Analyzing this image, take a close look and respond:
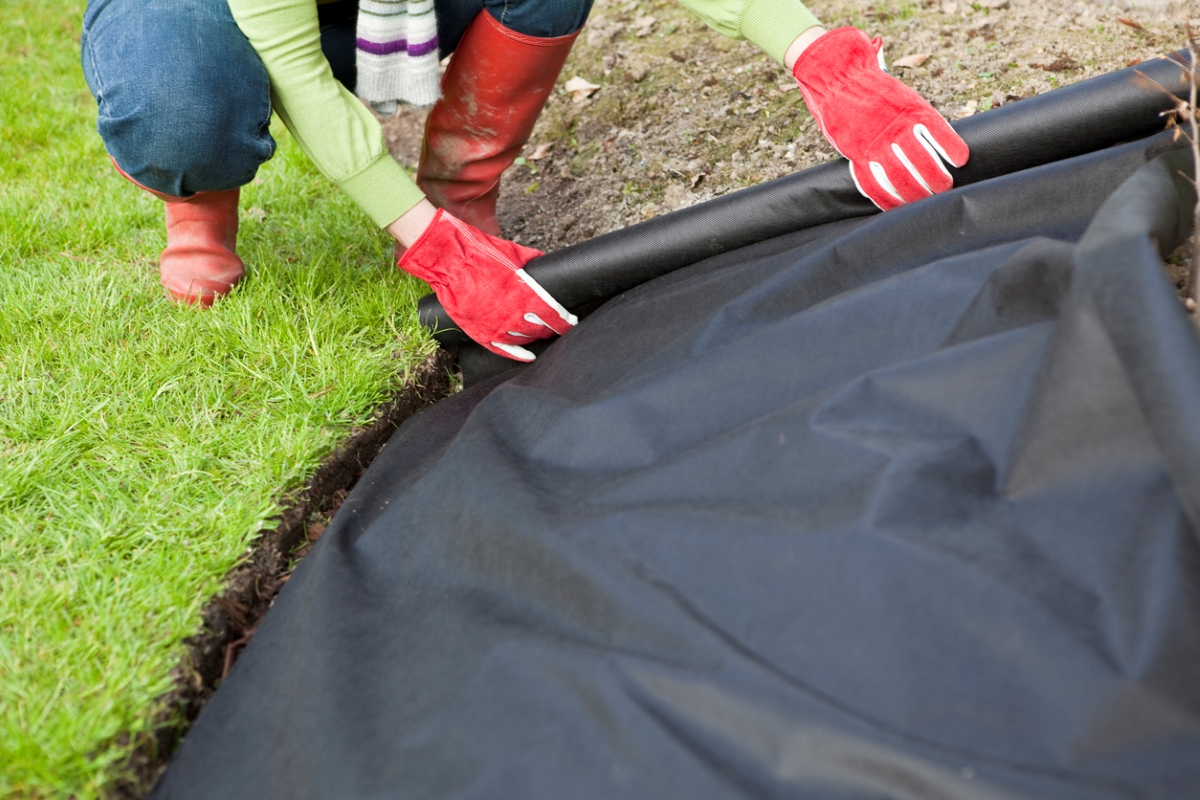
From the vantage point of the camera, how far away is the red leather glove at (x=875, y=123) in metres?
1.40

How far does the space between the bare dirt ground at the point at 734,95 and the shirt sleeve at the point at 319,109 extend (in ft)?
2.27

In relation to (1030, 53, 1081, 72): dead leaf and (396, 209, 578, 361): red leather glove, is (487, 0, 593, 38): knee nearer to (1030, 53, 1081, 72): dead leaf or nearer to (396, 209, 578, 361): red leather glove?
(396, 209, 578, 361): red leather glove

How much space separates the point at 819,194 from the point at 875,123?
5.7 inches

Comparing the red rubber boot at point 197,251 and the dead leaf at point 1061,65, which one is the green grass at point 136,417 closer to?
the red rubber boot at point 197,251

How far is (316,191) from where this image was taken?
8.18ft

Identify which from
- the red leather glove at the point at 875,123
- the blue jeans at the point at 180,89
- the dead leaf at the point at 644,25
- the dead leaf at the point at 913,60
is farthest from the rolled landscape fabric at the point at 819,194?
the dead leaf at the point at 644,25

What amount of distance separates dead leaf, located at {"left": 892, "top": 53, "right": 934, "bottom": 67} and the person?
0.74 m

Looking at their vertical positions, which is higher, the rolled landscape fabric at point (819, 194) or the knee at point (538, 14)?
the knee at point (538, 14)

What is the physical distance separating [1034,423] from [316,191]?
7.09 feet

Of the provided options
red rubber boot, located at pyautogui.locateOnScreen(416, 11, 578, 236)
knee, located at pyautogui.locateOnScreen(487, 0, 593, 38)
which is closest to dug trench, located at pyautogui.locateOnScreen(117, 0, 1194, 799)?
red rubber boot, located at pyautogui.locateOnScreen(416, 11, 578, 236)

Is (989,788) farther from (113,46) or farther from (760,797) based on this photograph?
(113,46)

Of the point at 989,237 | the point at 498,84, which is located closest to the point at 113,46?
the point at 498,84

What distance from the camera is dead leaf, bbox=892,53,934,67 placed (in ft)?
7.21

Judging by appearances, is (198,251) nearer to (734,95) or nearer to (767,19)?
(767,19)
